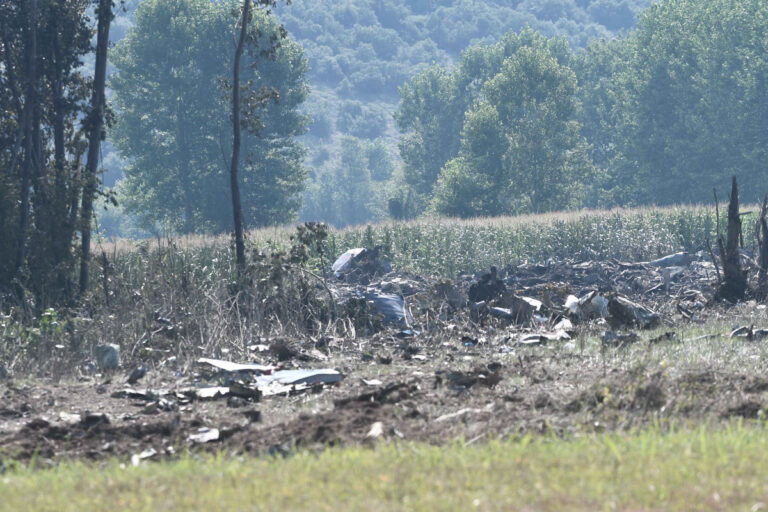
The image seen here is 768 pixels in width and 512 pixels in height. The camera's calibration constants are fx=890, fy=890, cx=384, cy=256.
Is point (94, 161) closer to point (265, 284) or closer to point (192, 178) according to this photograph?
point (265, 284)

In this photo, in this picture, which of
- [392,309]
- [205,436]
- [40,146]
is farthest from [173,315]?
[205,436]

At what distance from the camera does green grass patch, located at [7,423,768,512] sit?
4.45 meters

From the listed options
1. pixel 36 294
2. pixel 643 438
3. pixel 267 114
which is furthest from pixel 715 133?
pixel 643 438

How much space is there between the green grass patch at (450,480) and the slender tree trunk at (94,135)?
9659 mm

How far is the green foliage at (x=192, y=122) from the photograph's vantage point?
49.7 metres

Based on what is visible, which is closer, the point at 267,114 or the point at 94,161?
the point at 94,161

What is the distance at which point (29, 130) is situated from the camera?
14.1 meters

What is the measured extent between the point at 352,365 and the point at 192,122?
4215 cm

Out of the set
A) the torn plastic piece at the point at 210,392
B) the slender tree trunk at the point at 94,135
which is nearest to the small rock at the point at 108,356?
the torn plastic piece at the point at 210,392

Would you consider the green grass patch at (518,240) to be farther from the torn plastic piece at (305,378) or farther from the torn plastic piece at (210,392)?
the torn plastic piece at (210,392)

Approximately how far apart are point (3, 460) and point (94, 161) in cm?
1041

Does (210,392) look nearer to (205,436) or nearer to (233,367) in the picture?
(233,367)

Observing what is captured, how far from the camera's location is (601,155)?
67562 millimetres

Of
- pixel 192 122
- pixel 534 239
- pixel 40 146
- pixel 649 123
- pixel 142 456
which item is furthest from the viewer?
pixel 649 123
